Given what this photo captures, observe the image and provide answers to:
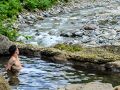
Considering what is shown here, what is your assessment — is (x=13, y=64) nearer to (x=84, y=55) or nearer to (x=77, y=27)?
(x=84, y=55)

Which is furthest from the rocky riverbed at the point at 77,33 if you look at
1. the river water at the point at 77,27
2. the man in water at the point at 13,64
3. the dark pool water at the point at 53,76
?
the man in water at the point at 13,64

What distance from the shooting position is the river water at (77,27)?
2008 centimetres

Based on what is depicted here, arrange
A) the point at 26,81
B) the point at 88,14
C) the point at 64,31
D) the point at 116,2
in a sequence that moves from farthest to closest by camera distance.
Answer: the point at 116,2, the point at 88,14, the point at 64,31, the point at 26,81

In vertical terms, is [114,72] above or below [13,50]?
below

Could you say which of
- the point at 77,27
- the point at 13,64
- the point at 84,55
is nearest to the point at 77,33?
the point at 77,27

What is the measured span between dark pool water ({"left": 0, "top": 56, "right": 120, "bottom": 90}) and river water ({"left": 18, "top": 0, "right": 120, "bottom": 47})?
459 centimetres

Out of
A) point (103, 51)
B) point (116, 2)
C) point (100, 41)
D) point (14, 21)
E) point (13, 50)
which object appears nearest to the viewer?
point (13, 50)

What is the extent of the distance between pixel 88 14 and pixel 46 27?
5220mm

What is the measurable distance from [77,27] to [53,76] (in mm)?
10465

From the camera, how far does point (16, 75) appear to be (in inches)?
528

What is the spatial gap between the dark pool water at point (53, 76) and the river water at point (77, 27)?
4.59 metres

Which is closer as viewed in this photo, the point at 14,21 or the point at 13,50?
the point at 13,50

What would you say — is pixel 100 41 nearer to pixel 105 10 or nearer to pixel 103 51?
pixel 103 51

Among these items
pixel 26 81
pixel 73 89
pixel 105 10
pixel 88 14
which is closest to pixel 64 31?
pixel 88 14
